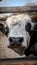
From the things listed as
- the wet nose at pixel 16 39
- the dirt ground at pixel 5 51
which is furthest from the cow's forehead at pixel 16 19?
the dirt ground at pixel 5 51

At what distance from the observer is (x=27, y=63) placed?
1.13 metres

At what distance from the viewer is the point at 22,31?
166 centimetres

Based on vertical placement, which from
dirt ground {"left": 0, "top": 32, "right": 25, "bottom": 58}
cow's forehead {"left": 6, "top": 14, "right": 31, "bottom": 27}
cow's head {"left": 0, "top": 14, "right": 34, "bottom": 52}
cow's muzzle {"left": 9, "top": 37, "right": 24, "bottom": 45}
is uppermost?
cow's forehead {"left": 6, "top": 14, "right": 31, "bottom": 27}

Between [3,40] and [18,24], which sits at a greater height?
[18,24]

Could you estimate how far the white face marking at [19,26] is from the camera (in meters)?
1.62

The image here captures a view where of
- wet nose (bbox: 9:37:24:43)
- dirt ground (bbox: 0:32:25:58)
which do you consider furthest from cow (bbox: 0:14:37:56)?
dirt ground (bbox: 0:32:25:58)

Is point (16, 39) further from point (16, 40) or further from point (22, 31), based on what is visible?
point (22, 31)

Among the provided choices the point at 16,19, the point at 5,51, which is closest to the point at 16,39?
the point at 16,19

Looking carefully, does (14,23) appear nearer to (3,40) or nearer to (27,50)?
(27,50)

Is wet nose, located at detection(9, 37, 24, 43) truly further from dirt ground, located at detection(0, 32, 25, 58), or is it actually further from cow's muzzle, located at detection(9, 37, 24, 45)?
dirt ground, located at detection(0, 32, 25, 58)

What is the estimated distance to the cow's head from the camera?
1.55 m

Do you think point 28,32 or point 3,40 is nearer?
point 28,32

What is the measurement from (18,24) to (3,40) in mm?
797

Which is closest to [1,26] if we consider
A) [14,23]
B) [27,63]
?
[14,23]
